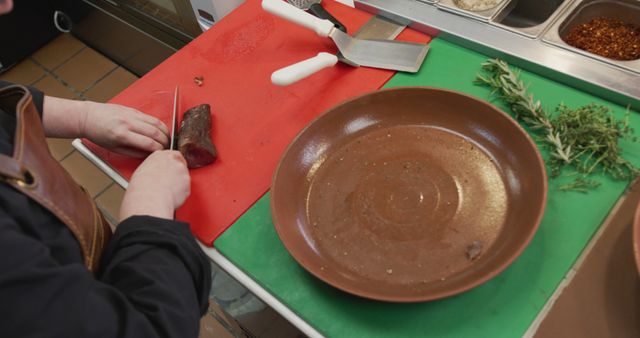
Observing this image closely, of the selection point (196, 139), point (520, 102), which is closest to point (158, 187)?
point (196, 139)

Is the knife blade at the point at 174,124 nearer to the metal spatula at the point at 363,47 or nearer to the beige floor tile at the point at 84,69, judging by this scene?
the metal spatula at the point at 363,47

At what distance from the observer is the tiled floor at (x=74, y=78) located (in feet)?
6.85

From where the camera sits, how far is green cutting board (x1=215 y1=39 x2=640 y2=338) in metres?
0.69

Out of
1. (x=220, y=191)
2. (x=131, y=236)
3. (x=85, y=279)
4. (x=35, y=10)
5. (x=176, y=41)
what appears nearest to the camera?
(x=85, y=279)

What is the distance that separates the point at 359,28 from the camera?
1.12 m

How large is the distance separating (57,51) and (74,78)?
288 millimetres

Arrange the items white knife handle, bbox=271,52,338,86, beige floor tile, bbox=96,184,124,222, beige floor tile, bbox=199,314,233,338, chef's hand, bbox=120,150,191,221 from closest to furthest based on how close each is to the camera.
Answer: chef's hand, bbox=120,150,191,221 < white knife handle, bbox=271,52,338,86 < beige floor tile, bbox=199,314,233,338 < beige floor tile, bbox=96,184,124,222

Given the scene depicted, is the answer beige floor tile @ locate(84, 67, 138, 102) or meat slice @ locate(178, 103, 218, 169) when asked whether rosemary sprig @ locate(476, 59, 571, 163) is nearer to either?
meat slice @ locate(178, 103, 218, 169)

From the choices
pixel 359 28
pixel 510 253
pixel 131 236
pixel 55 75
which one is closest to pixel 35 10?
pixel 55 75

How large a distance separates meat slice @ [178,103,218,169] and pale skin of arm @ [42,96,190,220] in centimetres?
2

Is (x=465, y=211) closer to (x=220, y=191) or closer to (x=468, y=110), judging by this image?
(x=468, y=110)

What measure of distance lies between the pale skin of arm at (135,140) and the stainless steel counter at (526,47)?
569mm

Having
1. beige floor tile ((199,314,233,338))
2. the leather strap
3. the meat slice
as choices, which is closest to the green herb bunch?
the meat slice

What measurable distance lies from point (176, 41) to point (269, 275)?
4.46 feet
